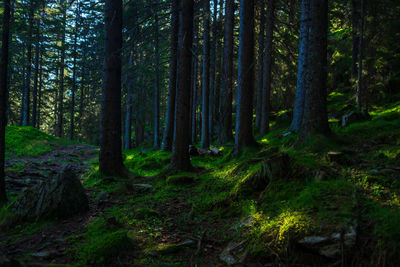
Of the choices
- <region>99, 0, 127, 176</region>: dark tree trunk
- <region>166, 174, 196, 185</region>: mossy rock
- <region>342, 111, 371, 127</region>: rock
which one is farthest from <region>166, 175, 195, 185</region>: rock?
<region>342, 111, 371, 127</region>: rock

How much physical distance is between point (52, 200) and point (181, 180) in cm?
327

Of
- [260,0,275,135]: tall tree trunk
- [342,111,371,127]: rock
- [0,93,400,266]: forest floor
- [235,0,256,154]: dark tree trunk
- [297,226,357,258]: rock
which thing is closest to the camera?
[297,226,357,258]: rock

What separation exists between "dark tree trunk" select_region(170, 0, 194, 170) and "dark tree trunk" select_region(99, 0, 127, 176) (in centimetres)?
228

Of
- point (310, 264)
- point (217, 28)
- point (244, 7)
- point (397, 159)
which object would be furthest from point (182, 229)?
point (217, 28)

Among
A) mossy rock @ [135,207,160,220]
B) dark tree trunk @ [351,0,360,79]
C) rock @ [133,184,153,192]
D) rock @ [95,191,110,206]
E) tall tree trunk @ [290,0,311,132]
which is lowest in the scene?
rock @ [95,191,110,206]

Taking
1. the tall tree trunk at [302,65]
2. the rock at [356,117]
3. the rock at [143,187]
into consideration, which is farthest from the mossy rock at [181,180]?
the rock at [356,117]

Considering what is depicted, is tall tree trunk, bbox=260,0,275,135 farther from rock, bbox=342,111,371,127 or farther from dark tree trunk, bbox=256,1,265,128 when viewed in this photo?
rock, bbox=342,111,371,127

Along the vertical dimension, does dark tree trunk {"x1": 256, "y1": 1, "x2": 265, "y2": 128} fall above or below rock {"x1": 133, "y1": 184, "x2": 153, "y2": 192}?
above

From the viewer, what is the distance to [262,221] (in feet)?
11.8

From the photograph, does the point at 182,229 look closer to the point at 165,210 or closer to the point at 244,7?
the point at 165,210

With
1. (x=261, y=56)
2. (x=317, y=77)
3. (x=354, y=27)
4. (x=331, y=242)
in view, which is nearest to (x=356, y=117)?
(x=317, y=77)

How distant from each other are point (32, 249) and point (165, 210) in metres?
2.43

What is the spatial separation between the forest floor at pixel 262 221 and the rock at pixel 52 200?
0.77 ft

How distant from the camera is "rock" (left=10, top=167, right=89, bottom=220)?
190 inches
